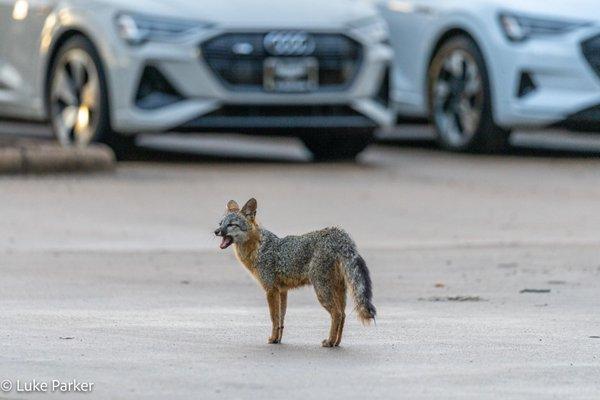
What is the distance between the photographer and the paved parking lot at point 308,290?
21.5 feet

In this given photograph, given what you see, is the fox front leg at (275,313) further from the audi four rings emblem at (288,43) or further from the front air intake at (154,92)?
the audi four rings emblem at (288,43)

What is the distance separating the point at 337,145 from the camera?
49.8ft

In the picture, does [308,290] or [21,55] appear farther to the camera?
[21,55]

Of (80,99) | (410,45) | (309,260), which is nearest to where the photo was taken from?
(309,260)

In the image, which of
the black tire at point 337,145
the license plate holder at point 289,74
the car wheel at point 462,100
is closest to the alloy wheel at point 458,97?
the car wheel at point 462,100

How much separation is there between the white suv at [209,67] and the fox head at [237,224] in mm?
6495

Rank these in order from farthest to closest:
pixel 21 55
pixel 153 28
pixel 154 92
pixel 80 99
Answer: pixel 21 55, pixel 80 99, pixel 154 92, pixel 153 28

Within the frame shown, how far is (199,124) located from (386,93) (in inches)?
62.2

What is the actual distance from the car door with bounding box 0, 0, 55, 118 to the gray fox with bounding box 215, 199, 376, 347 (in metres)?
7.58

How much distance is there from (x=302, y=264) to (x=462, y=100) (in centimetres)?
837

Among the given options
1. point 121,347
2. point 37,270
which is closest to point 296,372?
point 121,347

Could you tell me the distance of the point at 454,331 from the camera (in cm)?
765

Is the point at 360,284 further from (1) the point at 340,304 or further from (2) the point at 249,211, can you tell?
(2) the point at 249,211

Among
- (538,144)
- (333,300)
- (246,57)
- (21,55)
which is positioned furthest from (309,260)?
(538,144)
